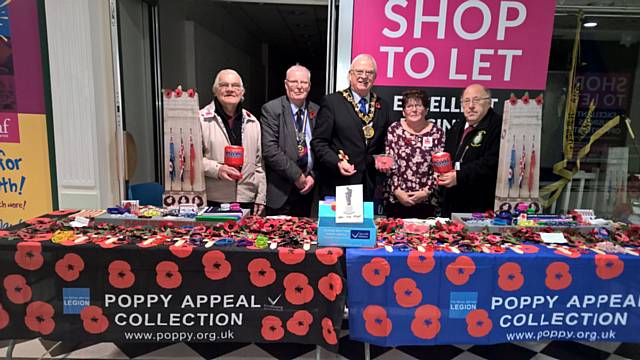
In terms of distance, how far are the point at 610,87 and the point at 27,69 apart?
5.11 meters

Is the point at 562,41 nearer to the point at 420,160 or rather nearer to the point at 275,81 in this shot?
the point at 420,160

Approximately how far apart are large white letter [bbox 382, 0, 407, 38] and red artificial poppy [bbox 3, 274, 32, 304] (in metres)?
2.84

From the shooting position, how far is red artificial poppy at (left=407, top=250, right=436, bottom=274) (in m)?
1.85

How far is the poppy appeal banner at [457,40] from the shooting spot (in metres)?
3.18

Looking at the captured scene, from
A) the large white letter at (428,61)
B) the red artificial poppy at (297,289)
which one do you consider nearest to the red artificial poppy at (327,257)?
the red artificial poppy at (297,289)

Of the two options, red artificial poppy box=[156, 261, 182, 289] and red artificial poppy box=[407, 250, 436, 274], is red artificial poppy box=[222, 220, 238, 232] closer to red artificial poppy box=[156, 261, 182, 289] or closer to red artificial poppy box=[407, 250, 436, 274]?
red artificial poppy box=[156, 261, 182, 289]

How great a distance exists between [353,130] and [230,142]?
85 centimetres

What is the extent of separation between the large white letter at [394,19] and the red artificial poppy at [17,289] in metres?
2.84

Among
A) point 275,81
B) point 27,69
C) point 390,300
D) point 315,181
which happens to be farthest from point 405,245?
point 275,81

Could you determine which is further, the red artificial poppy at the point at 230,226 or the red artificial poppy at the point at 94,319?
the red artificial poppy at the point at 230,226

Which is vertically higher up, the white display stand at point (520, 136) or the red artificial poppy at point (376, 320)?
the white display stand at point (520, 136)

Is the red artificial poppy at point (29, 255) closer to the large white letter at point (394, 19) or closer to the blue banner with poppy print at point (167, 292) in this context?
the blue banner with poppy print at point (167, 292)

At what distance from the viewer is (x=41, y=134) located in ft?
11.3

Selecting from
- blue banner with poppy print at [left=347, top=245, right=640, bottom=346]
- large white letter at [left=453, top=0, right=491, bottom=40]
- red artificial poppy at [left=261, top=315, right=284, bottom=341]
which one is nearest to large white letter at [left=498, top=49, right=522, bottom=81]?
large white letter at [left=453, top=0, right=491, bottom=40]
